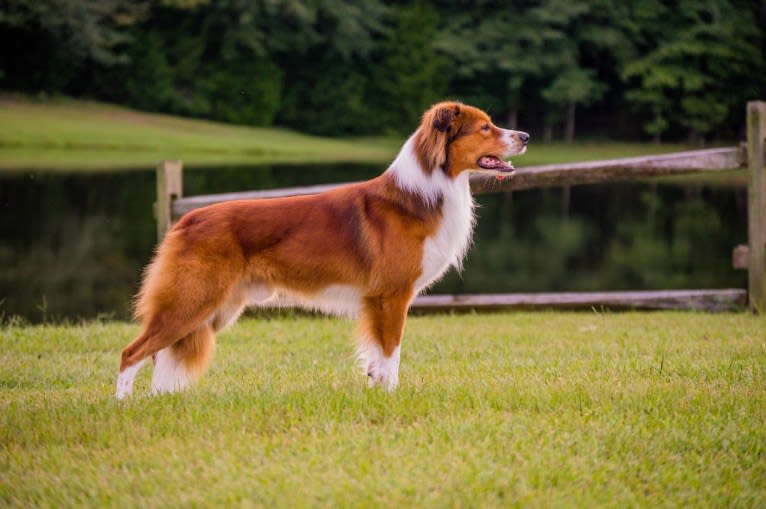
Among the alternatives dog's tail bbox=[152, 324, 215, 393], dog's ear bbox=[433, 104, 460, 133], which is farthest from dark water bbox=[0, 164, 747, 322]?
dog's ear bbox=[433, 104, 460, 133]

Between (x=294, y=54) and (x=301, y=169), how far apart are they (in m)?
22.3

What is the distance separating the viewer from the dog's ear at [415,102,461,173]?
5465 mm

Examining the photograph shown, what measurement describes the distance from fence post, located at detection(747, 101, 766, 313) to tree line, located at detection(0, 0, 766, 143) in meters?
39.2

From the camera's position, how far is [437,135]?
18.0ft

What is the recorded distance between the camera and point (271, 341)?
26.4ft

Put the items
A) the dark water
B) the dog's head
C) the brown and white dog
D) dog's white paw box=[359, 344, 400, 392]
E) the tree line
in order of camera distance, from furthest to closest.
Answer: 1. the tree line
2. the dark water
3. the dog's head
4. dog's white paw box=[359, 344, 400, 392]
5. the brown and white dog

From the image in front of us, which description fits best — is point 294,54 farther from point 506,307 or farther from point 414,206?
point 414,206

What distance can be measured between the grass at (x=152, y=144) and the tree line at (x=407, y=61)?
228cm

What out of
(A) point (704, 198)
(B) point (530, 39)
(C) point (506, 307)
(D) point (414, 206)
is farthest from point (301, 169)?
(D) point (414, 206)

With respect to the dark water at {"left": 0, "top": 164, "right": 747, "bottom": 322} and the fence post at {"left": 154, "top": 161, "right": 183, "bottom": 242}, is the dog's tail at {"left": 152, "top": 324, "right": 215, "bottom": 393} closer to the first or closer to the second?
the fence post at {"left": 154, "top": 161, "right": 183, "bottom": 242}

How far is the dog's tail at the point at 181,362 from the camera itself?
5438 mm

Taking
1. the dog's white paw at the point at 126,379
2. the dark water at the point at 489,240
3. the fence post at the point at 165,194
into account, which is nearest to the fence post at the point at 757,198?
the dark water at the point at 489,240

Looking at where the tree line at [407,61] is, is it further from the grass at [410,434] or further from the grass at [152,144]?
the grass at [410,434]

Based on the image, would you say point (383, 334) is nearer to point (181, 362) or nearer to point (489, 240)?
point (181, 362)
